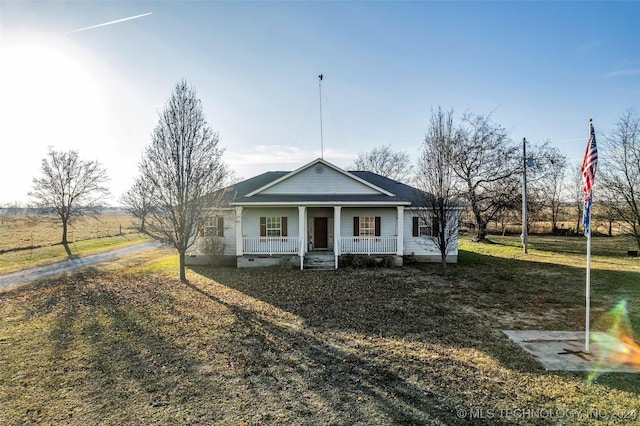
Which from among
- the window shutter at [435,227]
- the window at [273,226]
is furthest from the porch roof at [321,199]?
the window at [273,226]

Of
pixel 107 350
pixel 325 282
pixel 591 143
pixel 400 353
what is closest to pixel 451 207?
pixel 325 282

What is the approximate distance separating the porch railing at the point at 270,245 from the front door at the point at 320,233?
1.99 metres

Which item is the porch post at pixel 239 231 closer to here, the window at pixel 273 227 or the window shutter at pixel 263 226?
the window shutter at pixel 263 226

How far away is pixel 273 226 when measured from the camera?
58.8 ft

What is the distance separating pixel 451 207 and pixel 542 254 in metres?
11.8

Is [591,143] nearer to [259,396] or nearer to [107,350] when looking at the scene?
[259,396]

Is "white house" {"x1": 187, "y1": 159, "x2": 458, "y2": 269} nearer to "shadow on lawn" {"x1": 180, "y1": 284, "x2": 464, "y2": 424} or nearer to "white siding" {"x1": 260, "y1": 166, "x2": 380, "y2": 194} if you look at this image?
"white siding" {"x1": 260, "y1": 166, "x2": 380, "y2": 194}

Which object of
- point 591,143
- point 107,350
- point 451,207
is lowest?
point 107,350

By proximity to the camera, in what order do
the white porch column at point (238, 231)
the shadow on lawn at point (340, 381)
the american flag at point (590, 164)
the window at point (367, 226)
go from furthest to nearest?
the window at point (367, 226) → the white porch column at point (238, 231) → the american flag at point (590, 164) → the shadow on lawn at point (340, 381)

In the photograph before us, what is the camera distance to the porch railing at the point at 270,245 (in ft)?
55.6

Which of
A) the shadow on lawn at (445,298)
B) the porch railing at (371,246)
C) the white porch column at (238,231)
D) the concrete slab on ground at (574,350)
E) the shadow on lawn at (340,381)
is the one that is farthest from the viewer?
the porch railing at (371,246)

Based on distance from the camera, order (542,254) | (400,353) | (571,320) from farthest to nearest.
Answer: (542,254), (571,320), (400,353)

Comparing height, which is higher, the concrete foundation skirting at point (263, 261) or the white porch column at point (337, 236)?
→ the white porch column at point (337, 236)

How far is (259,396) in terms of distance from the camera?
5.12m
